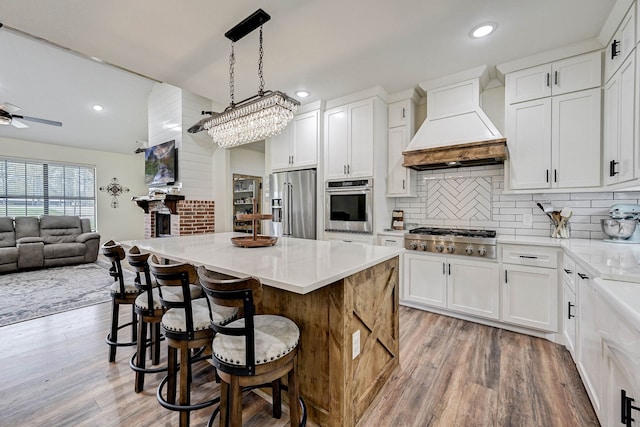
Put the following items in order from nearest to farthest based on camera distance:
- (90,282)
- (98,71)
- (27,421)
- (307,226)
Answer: (27,421) < (307,226) < (90,282) < (98,71)

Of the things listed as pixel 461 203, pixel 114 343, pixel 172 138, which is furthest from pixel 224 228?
pixel 461 203

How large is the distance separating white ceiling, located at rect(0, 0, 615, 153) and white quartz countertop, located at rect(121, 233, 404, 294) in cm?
183

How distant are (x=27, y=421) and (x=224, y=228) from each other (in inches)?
144

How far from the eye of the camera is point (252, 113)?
96.0 inches

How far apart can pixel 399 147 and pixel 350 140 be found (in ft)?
2.16

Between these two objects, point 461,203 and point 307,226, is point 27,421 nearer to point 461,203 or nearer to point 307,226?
point 307,226

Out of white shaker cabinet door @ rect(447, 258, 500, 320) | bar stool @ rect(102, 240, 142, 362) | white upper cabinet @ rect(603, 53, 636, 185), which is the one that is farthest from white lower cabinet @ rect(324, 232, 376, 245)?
bar stool @ rect(102, 240, 142, 362)

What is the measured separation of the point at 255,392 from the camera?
1.83 m

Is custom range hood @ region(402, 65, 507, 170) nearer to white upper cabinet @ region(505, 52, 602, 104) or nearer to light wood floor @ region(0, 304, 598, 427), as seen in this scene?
white upper cabinet @ region(505, 52, 602, 104)

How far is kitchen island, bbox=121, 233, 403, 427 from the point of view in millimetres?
1414

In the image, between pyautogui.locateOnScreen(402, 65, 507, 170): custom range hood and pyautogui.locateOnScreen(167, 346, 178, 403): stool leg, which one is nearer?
pyautogui.locateOnScreen(167, 346, 178, 403): stool leg

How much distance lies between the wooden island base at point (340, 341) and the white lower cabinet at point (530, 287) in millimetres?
1559

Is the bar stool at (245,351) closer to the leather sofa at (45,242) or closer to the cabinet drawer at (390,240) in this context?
the cabinet drawer at (390,240)

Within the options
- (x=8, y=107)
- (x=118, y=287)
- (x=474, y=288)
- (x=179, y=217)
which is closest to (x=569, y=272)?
(x=474, y=288)
